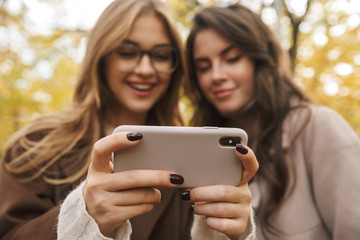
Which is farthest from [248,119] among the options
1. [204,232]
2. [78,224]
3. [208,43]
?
[78,224]

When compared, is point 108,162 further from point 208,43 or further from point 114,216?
point 208,43

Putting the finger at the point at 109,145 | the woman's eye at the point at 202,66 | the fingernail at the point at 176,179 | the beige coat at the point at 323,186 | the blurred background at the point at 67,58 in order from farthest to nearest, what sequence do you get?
1. the blurred background at the point at 67,58
2. the woman's eye at the point at 202,66
3. the beige coat at the point at 323,186
4. the fingernail at the point at 176,179
5. the finger at the point at 109,145

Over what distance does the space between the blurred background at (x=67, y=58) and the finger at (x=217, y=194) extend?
240 centimetres

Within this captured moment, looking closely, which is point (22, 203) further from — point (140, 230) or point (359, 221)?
point (359, 221)

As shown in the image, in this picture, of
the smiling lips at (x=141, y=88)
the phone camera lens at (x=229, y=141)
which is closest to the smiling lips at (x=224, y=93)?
the smiling lips at (x=141, y=88)

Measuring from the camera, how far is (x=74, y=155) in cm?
194

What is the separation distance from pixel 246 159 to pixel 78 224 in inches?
29.5

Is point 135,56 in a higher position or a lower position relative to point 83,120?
higher

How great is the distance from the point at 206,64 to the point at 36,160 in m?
1.52

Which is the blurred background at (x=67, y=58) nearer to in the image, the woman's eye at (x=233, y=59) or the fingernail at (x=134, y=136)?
the woman's eye at (x=233, y=59)

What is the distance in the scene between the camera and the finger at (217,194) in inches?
46.5

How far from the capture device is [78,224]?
115cm

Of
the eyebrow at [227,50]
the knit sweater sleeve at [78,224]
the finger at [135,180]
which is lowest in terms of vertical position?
the knit sweater sleeve at [78,224]

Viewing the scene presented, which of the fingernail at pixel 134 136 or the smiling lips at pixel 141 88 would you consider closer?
the fingernail at pixel 134 136
